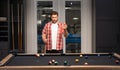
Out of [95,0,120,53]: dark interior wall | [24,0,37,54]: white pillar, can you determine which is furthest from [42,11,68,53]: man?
[24,0,37,54]: white pillar

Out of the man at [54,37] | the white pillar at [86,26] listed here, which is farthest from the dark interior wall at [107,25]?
the man at [54,37]

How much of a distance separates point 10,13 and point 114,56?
3256mm

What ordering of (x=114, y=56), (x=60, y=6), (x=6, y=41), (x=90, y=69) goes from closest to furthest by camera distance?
(x=90, y=69) < (x=114, y=56) < (x=6, y=41) < (x=60, y=6)

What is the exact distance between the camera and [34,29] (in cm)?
704

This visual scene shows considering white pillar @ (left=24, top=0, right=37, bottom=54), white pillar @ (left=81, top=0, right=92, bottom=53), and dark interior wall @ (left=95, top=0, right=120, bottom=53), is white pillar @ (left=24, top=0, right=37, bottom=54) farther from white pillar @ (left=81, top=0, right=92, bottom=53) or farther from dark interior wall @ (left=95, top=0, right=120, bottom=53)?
dark interior wall @ (left=95, top=0, right=120, bottom=53)

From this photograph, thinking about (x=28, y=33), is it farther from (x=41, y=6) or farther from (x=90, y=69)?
(x=90, y=69)

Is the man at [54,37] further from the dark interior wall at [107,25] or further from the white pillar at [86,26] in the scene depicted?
the white pillar at [86,26]

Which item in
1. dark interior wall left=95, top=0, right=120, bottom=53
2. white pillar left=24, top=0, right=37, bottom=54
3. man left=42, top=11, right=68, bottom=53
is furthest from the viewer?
white pillar left=24, top=0, right=37, bottom=54

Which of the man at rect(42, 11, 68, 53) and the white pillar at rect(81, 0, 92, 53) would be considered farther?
the white pillar at rect(81, 0, 92, 53)

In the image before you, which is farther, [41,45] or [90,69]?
[41,45]

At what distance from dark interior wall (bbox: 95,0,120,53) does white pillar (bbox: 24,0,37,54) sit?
56.8 inches

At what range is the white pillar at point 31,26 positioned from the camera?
274 inches

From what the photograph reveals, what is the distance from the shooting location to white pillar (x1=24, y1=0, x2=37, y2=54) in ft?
22.8

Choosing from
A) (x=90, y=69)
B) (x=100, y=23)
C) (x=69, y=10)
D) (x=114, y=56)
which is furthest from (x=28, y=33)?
(x=90, y=69)
